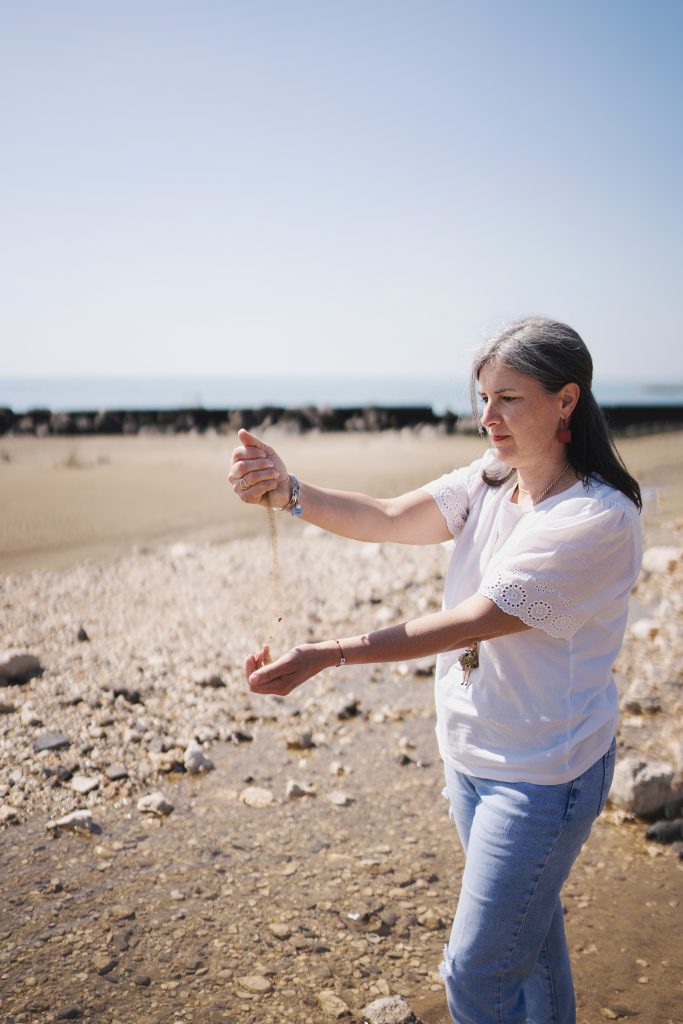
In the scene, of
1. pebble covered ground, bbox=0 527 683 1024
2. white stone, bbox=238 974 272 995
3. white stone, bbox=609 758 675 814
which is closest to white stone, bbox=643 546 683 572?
pebble covered ground, bbox=0 527 683 1024

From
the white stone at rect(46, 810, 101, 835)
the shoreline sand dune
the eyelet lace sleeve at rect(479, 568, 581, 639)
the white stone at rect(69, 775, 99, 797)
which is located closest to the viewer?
the eyelet lace sleeve at rect(479, 568, 581, 639)

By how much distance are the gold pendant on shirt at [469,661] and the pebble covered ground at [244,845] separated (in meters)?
0.57

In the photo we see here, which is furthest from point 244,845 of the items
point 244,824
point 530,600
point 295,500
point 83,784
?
point 530,600

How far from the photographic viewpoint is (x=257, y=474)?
2.19 m

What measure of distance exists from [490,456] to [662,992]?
1.80 metres

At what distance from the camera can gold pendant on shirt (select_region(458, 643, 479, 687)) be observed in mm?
1927

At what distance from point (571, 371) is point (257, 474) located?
84 centimetres

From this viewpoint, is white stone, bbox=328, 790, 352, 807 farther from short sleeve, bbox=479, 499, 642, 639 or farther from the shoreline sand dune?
the shoreline sand dune

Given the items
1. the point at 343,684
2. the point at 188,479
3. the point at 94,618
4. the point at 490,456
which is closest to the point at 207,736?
the point at 343,684

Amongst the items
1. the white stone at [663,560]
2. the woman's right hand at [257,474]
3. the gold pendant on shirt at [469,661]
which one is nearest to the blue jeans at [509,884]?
the gold pendant on shirt at [469,661]

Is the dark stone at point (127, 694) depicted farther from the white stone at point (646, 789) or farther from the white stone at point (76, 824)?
the white stone at point (646, 789)

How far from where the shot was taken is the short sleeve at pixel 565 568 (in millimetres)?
1744

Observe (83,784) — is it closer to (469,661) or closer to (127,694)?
(127,694)

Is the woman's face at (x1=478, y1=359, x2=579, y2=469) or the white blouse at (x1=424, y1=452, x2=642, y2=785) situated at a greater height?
the woman's face at (x1=478, y1=359, x2=579, y2=469)
